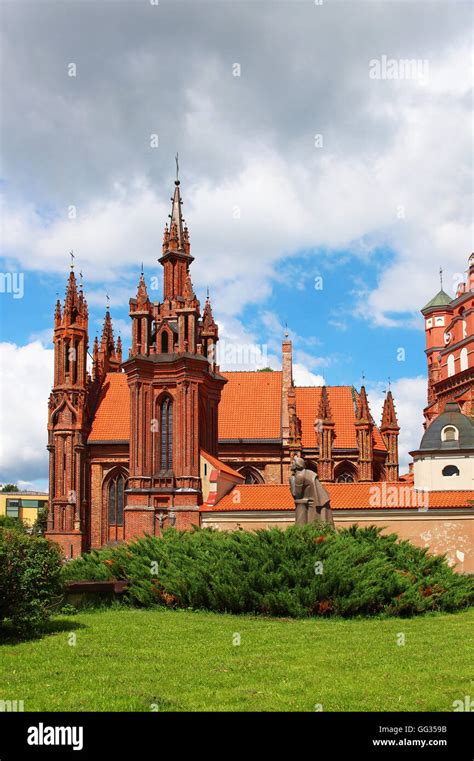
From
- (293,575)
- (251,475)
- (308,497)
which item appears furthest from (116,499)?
(293,575)

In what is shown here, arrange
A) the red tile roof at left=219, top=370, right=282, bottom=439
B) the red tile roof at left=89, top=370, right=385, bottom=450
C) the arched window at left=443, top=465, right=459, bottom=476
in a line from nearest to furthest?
the arched window at left=443, top=465, right=459, bottom=476 → the red tile roof at left=89, top=370, right=385, bottom=450 → the red tile roof at left=219, top=370, right=282, bottom=439

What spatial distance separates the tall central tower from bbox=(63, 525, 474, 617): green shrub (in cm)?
1651

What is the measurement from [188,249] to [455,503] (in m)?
20.2

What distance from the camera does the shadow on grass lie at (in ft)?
43.9

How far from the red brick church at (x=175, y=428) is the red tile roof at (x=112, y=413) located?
0.25ft

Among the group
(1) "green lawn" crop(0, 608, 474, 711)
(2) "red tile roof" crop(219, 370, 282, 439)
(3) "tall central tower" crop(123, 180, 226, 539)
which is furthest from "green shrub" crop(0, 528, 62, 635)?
(2) "red tile roof" crop(219, 370, 282, 439)

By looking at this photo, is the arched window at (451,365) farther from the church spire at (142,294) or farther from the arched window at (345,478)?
the church spire at (142,294)

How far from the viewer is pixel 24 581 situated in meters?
13.5

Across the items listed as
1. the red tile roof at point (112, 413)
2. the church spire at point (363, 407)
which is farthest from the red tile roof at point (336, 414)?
the red tile roof at point (112, 413)

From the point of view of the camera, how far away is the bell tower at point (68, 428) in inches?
1692

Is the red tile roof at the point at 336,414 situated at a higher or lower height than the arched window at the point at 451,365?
lower

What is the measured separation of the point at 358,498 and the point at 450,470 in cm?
522

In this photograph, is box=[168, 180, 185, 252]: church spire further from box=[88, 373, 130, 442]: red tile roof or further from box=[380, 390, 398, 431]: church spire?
box=[380, 390, 398, 431]: church spire

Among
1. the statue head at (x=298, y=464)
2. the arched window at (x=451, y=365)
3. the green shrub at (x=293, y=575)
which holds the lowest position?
the green shrub at (x=293, y=575)
